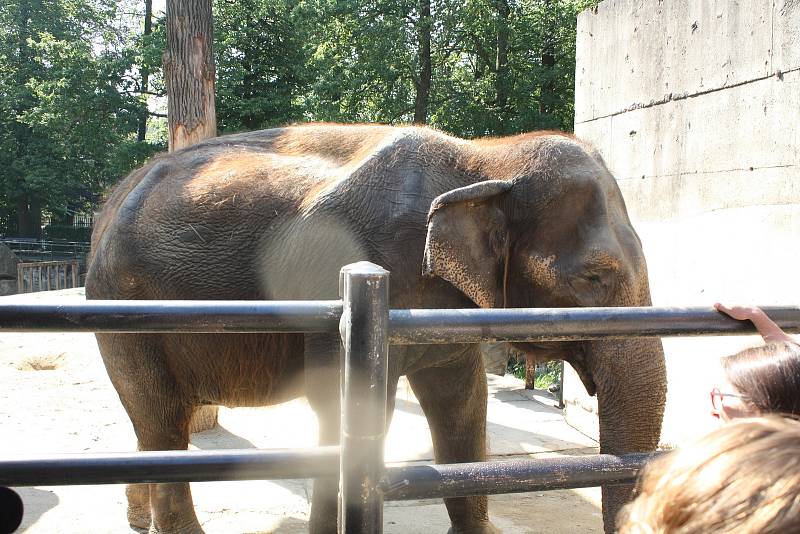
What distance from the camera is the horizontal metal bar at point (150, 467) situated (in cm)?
134

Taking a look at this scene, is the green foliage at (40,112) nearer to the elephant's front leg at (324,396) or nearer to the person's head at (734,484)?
the elephant's front leg at (324,396)

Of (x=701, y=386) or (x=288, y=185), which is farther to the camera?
(x=701, y=386)

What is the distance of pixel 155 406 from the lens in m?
3.77

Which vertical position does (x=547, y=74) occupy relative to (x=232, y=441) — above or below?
above

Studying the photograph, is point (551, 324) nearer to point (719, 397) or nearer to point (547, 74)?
point (719, 397)

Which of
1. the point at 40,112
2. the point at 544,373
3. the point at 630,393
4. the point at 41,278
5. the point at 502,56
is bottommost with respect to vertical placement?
the point at 544,373

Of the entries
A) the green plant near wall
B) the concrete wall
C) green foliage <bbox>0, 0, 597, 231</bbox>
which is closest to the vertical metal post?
the concrete wall

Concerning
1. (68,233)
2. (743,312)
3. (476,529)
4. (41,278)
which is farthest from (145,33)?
(743,312)

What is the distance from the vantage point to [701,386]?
4945 mm

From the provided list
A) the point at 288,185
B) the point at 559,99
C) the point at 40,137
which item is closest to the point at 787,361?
the point at 288,185

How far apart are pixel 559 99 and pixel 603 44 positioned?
45.3ft

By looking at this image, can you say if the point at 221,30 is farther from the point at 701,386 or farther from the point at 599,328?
the point at 599,328

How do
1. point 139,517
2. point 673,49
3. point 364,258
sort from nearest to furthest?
1. point 364,258
2. point 139,517
3. point 673,49

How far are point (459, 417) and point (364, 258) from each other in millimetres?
1080
